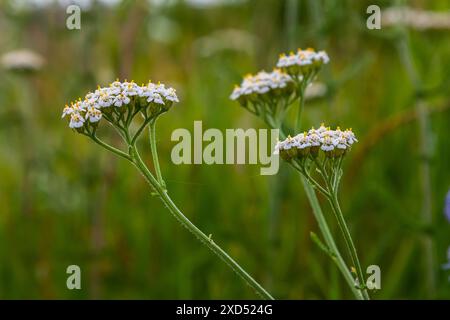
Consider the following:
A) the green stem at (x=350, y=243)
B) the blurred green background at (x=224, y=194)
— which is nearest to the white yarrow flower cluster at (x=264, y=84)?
the green stem at (x=350, y=243)

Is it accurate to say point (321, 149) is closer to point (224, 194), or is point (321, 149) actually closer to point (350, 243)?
point (350, 243)

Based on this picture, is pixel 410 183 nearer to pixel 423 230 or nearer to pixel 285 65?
pixel 423 230

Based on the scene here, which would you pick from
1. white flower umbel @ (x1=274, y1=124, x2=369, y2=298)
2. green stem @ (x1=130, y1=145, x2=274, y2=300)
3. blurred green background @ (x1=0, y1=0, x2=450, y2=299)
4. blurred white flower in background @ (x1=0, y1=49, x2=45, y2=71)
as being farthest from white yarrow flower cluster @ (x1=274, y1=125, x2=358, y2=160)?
blurred white flower in background @ (x1=0, y1=49, x2=45, y2=71)

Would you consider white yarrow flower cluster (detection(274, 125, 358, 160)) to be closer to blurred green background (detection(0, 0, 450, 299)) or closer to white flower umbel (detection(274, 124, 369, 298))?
white flower umbel (detection(274, 124, 369, 298))

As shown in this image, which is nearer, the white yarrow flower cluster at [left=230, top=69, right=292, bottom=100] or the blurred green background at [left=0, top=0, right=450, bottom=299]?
→ the white yarrow flower cluster at [left=230, top=69, right=292, bottom=100]

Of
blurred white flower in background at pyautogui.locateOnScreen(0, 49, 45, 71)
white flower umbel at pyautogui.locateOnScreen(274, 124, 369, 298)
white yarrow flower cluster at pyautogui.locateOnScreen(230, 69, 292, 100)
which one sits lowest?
white flower umbel at pyautogui.locateOnScreen(274, 124, 369, 298)

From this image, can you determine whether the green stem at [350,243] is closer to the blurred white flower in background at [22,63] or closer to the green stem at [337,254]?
the green stem at [337,254]

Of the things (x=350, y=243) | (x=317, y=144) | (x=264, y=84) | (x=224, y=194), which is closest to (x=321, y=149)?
(x=317, y=144)
